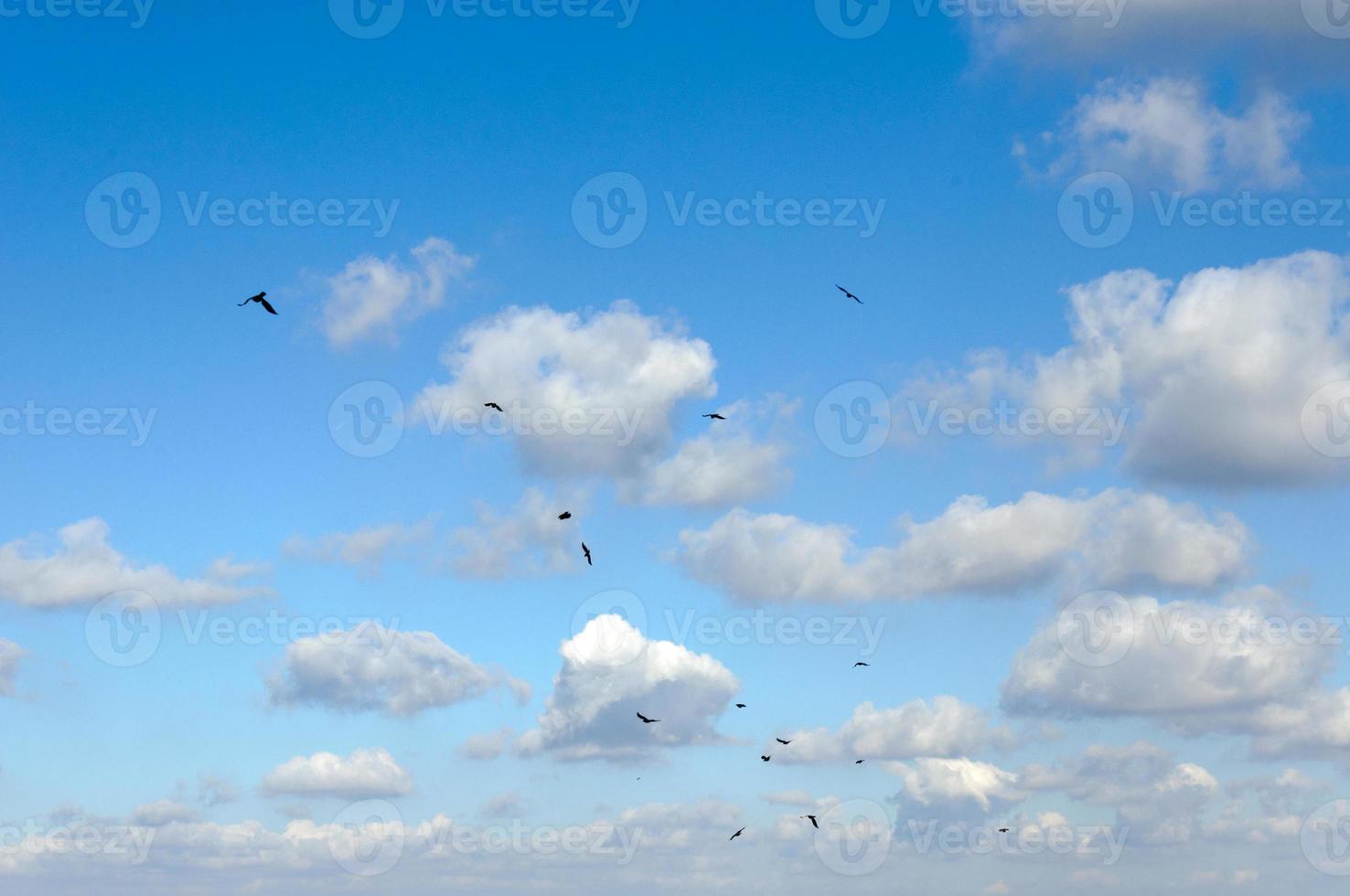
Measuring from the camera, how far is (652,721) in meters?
171

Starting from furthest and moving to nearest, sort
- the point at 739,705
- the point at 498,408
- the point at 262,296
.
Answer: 1. the point at 739,705
2. the point at 498,408
3. the point at 262,296

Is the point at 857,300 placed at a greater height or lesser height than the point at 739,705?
greater

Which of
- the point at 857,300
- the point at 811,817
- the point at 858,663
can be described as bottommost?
the point at 811,817

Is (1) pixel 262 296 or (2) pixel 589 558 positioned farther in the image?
(2) pixel 589 558

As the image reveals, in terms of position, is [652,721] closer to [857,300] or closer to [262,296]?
[857,300]

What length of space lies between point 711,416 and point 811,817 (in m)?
53.5

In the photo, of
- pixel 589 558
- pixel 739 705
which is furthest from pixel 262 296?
pixel 739 705

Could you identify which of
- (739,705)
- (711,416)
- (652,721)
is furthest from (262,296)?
(739,705)

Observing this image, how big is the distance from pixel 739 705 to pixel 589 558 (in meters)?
48.2

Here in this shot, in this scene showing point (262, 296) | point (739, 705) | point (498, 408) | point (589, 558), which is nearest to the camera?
point (262, 296)

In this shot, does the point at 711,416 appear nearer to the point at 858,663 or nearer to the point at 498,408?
the point at 498,408

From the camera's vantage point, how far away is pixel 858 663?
638 ft

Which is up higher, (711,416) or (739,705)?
(711,416)

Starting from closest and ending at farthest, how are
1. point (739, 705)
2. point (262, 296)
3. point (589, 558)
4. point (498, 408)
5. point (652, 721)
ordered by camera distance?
point (262, 296), point (589, 558), point (498, 408), point (652, 721), point (739, 705)
